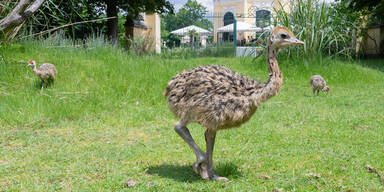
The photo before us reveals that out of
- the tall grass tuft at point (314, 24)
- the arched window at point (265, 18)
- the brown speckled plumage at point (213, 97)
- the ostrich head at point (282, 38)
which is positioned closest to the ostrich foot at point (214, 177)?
the brown speckled plumage at point (213, 97)

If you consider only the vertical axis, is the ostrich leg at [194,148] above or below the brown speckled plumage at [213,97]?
below

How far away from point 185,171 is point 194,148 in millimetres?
535

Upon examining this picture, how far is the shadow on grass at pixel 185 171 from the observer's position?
4.09m

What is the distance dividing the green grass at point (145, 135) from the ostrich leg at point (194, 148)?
12 cm

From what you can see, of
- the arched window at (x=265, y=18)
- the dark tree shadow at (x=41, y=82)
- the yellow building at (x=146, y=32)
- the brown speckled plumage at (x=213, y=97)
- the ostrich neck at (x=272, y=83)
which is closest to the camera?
the brown speckled plumage at (x=213, y=97)

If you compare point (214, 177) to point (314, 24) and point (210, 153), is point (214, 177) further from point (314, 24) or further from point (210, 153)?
point (314, 24)

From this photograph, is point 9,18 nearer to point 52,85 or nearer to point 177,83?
point 177,83

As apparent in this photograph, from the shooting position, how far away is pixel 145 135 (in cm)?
602

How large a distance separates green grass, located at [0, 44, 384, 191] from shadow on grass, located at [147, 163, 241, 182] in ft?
0.04

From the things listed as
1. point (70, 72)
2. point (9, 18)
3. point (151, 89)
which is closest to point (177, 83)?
point (9, 18)

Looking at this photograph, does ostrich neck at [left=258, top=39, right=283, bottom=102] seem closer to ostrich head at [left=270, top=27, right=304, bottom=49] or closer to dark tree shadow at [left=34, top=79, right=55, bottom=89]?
ostrich head at [left=270, top=27, right=304, bottom=49]

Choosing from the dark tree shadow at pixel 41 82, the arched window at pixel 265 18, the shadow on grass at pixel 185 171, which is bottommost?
the shadow on grass at pixel 185 171

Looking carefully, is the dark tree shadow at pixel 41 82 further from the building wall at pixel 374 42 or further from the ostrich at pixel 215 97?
the building wall at pixel 374 42

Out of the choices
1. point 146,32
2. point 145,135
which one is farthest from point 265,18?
point 145,135
